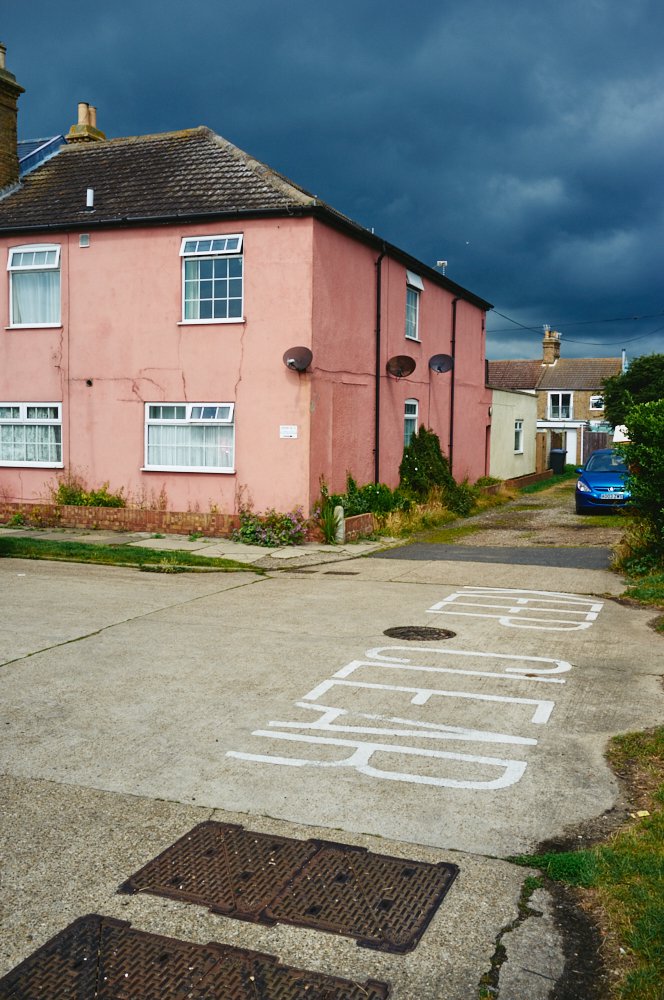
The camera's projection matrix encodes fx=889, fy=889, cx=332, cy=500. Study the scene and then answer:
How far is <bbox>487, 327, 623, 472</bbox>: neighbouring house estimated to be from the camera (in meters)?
57.8

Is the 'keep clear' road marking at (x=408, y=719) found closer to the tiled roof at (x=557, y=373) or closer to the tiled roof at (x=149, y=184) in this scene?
the tiled roof at (x=149, y=184)

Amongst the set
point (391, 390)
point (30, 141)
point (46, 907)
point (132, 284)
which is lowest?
point (46, 907)

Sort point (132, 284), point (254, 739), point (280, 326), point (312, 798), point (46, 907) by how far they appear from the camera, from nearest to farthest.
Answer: point (46, 907) → point (312, 798) → point (254, 739) → point (280, 326) → point (132, 284)

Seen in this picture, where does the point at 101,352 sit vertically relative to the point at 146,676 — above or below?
above

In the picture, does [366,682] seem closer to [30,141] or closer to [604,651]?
[604,651]

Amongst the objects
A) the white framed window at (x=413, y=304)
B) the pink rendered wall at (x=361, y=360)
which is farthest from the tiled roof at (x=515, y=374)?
the white framed window at (x=413, y=304)

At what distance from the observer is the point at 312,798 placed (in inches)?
195

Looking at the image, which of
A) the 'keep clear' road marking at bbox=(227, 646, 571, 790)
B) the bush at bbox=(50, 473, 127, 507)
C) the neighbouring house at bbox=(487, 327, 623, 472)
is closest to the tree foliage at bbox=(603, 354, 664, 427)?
the neighbouring house at bbox=(487, 327, 623, 472)

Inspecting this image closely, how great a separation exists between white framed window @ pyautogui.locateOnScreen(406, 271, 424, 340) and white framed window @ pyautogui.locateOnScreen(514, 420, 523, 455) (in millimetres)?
10780

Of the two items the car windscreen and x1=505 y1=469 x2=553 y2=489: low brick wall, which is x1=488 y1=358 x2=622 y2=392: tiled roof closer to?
x1=505 y1=469 x2=553 y2=489: low brick wall

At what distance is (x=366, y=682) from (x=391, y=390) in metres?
13.2

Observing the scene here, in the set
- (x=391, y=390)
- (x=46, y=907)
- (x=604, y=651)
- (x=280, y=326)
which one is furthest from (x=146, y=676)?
(x=391, y=390)

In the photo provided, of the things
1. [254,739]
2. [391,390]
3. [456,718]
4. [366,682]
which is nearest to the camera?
[254,739]

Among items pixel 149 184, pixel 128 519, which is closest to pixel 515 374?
pixel 149 184
